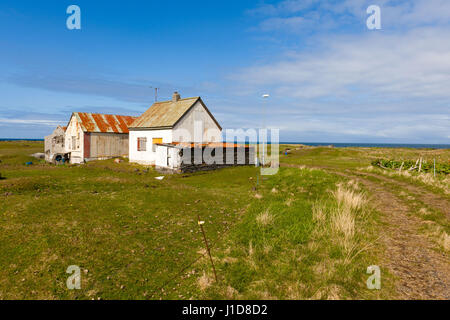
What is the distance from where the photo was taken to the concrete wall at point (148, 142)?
2711cm

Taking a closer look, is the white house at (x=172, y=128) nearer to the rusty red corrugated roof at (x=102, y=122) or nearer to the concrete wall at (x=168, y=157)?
the concrete wall at (x=168, y=157)

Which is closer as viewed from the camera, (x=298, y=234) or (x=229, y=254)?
(x=229, y=254)

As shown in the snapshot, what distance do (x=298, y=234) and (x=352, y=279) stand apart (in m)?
2.49

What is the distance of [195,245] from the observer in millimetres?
7562

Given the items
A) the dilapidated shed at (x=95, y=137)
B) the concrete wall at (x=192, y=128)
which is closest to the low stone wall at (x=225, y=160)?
the concrete wall at (x=192, y=128)

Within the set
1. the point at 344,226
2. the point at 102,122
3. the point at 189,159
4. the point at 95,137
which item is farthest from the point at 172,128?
the point at 344,226

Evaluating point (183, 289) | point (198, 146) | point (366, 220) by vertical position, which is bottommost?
point (183, 289)

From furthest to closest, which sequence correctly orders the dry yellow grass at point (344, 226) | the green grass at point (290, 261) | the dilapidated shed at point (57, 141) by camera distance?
the dilapidated shed at point (57, 141) < the dry yellow grass at point (344, 226) < the green grass at point (290, 261)

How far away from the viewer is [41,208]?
401 inches

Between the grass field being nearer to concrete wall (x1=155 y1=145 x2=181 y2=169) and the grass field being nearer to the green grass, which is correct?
the green grass

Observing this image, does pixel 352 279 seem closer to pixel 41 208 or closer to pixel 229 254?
pixel 229 254

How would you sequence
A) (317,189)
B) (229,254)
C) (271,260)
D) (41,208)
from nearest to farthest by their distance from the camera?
(271,260)
(229,254)
(41,208)
(317,189)

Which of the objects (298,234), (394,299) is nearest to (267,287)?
(394,299)

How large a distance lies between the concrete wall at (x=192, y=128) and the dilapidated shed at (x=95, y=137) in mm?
11355
